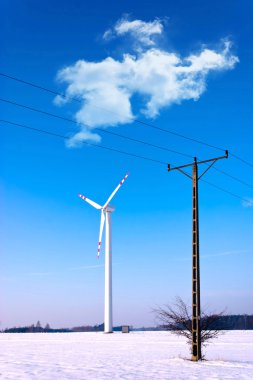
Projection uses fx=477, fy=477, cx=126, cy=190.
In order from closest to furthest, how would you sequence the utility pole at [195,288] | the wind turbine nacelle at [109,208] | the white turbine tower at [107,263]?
the utility pole at [195,288], the white turbine tower at [107,263], the wind turbine nacelle at [109,208]

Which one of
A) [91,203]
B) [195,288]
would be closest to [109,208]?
[91,203]

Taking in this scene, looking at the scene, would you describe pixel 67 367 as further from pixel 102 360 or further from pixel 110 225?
pixel 110 225

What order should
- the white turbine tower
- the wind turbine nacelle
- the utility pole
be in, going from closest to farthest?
the utility pole
the white turbine tower
the wind turbine nacelle

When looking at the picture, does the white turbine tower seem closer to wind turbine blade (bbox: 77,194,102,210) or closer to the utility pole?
wind turbine blade (bbox: 77,194,102,210)

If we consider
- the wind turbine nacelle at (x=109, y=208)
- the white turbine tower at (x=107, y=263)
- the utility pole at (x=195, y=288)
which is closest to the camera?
the utility pole at (x=195, y=288)

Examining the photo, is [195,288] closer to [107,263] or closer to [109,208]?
[107,263]

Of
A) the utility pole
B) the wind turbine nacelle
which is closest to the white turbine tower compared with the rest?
the wind turbine nacelle

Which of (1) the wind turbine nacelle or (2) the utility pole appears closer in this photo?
(2) the utility pole

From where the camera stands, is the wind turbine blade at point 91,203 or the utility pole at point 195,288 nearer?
the utility pole at point 195,288

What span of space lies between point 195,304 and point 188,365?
3822 millimetres

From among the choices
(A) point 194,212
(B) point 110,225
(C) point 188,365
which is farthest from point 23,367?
(B) point 110,225

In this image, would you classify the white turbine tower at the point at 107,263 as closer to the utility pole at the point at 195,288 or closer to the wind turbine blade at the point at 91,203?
the wind turbine blade at the point at 91,203

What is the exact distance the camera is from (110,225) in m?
73.6

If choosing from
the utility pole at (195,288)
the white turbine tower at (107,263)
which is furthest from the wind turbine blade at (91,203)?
the utility pole at (195,288)
